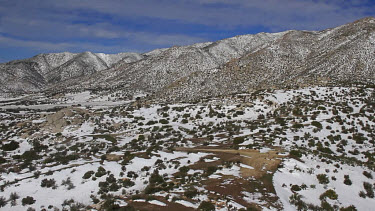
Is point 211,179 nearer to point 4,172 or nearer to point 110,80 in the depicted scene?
point 4,172

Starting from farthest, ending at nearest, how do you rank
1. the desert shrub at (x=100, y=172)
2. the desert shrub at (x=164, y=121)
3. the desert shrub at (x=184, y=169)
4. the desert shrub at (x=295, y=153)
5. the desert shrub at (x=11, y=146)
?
1. the desert shrub at (x=164, y=121)
2. the desert shrub at (x=11, y=146)
3. the desert shrub at (x=295, y=153)
4. the desert shrub at (x=184, y=169)
5. the desert shrub at (x=100, y=172)

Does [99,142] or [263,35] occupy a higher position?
[263,35]

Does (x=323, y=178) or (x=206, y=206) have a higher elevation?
(x=206, y=206)

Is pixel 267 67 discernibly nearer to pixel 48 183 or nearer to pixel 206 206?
pixel 206 206

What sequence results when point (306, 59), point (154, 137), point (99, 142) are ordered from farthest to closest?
point (306, 59)
point (154, 137)
point (99, 142)

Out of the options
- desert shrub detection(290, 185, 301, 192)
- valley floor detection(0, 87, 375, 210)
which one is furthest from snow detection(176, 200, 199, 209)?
desert shrub detection(290, 185, 301, 192)

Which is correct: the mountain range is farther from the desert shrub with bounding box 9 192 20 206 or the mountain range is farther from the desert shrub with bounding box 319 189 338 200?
the desert shrub with bounding box 9 192 20 206

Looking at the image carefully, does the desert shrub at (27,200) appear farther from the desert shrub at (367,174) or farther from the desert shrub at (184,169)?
the desert shrub at (367,174)

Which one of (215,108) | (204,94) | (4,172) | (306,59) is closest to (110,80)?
(204,94)

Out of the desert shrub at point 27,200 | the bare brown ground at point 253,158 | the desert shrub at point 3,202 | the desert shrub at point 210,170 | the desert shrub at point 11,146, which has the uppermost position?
the desert shrub at point 11,146

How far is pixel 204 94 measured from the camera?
68625mm

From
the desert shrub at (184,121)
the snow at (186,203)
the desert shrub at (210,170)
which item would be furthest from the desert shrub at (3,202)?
the desert shrub at (184,121)

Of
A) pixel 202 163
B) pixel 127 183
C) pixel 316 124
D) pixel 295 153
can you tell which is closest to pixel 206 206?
pixel 127 183

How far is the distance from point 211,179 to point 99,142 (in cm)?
1352
